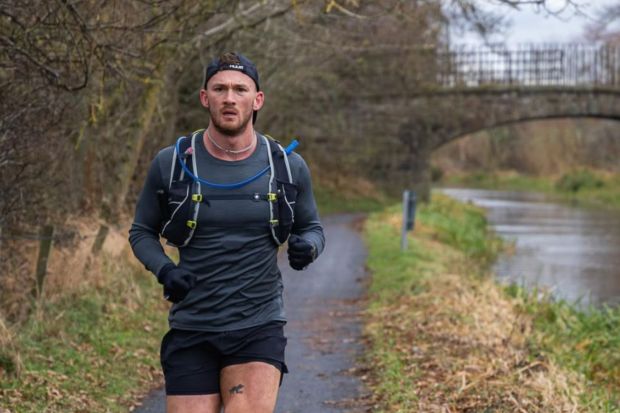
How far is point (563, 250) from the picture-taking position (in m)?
25.3

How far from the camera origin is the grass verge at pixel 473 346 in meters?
7.27

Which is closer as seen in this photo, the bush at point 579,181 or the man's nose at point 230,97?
the man's nose at point 230,97

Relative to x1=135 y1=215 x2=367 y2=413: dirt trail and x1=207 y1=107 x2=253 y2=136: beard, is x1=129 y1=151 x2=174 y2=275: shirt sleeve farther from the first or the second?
x1=135 y1=215 x2=367 y2=413: dirt trail

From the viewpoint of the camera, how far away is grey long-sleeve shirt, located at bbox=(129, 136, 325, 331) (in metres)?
4.28

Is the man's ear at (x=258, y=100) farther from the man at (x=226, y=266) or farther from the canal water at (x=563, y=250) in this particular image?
the canal water at (x=563, y=250)

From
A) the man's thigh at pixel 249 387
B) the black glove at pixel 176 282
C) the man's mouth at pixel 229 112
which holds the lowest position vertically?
the man's thigh at pixel 249 387

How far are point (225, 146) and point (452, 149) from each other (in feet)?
238

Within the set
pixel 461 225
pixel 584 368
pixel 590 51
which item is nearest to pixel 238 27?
→ pixel 584 368

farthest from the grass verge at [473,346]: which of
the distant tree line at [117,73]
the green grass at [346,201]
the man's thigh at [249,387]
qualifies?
the green grass at [346,201]

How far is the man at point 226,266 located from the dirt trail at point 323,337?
334 centimetres

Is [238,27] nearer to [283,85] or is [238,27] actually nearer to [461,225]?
[283,85]

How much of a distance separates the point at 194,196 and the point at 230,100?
39 cm

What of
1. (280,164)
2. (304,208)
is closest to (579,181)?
(304,208)

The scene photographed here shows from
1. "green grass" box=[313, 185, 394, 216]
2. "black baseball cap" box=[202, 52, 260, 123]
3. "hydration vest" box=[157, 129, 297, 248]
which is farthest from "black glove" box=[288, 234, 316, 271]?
"green grass" box=[313, 185, 394, 216]
